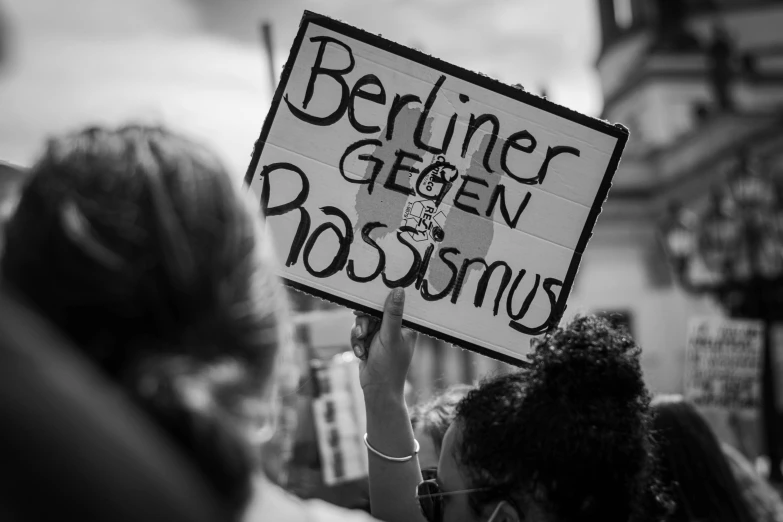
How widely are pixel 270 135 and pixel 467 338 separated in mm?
699

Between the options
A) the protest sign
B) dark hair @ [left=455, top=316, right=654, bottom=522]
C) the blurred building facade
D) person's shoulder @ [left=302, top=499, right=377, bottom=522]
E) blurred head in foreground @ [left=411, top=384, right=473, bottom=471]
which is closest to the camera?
person's shoulder @ [left=302, top=499, right=377, bottom=522]

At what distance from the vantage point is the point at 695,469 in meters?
2.20

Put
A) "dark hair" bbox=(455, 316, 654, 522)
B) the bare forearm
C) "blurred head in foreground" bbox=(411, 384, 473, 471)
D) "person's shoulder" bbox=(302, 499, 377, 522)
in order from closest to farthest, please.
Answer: "person's shoulder" bbox=(302, 499, 377, 522)
"dark hair" bbox=(455, 316, 654, 522)
the bare forearm
"blurred head in foreground" bbox=(411, 384, 473, 471)

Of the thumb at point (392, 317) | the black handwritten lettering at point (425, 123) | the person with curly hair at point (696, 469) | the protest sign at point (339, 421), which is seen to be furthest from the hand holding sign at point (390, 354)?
the protest sign at point (339, 421)

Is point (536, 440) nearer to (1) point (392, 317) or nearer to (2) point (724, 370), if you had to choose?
(1) point (392, 317)

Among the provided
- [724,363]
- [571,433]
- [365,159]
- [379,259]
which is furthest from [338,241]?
[724,363]

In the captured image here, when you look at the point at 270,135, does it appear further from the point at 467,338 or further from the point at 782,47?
the point at 782,47

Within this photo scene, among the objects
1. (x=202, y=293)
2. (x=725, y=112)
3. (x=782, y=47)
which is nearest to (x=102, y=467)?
(x=202, y=293)

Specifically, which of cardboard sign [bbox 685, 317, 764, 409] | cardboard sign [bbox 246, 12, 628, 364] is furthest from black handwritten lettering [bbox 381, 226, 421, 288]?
cardboard sign [bbox 685, 317, 764, 409]

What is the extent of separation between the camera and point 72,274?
2.39 ft

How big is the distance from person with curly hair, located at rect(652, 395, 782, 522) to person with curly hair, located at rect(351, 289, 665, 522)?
595 mm

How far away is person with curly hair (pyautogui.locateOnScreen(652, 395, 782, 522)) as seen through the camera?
2.16m

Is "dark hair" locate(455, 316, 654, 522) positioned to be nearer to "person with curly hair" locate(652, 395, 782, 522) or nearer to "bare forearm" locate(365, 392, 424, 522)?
"bare forearm" locate(365, 392, 424, 522)

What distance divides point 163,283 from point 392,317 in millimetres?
1029
